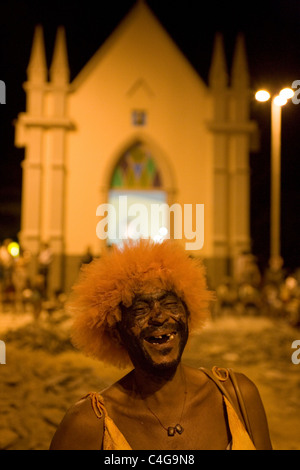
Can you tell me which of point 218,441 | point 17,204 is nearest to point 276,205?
point 17,204

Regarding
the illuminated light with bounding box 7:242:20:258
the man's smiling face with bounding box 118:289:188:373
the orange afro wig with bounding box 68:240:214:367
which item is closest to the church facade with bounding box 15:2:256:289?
the illuminated light with bounding box 7:242:20:258

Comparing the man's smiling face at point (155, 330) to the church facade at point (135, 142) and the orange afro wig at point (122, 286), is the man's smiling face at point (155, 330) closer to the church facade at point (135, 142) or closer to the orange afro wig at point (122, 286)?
the orange afro wig at point (122, 286)

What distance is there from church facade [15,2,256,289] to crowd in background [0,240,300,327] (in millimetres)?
1871

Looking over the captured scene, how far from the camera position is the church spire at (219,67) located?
44.4 ft

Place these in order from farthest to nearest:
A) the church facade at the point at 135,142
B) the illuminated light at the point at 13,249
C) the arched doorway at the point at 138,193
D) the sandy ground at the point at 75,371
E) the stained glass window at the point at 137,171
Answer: the stained glass window at the point at 137,171 → the arched doorway at the point at 138,193 → the church facade at the point at 135,142 → the illuminated light at the point at 13,249 → the sandy ground at the point at 75,371

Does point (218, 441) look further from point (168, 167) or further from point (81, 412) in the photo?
point (168, 167)

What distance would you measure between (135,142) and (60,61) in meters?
3.52

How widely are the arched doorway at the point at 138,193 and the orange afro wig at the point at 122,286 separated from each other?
38.1 ft

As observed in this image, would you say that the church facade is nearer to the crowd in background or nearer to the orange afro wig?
the crowd in background

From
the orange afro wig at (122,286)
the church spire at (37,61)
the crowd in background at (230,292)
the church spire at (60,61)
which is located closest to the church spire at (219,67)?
the church spire at (60,61)

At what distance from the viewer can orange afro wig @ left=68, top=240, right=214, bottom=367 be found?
162cm

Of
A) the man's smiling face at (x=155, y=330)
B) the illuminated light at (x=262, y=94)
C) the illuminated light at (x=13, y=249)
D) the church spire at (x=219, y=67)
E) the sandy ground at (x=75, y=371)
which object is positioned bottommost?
the sandy ground at (x=75, y=371)

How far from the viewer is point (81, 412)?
58.4 inches

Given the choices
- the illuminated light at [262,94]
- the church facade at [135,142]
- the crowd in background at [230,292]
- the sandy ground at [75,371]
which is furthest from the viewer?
the church facade at [135,142]
